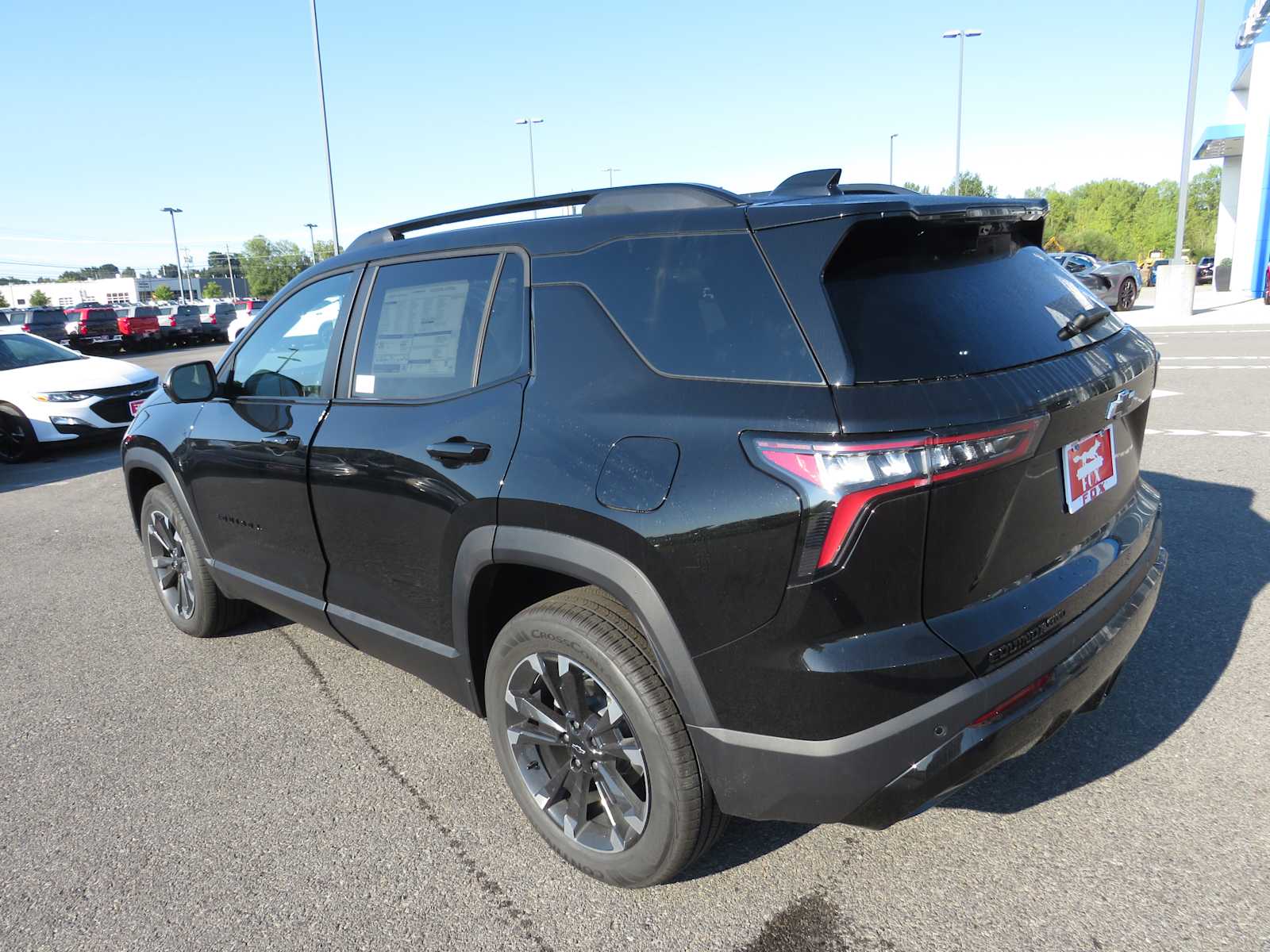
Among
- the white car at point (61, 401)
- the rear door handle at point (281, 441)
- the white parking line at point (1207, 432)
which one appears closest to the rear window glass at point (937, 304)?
the rear door handle at point (281, 441)

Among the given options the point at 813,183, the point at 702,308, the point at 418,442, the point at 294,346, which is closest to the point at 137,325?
the point at 294,346

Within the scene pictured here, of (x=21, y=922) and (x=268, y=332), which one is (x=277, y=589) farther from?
(x=21, y=922)

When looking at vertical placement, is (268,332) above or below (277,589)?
above

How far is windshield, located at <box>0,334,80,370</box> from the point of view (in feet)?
35.3

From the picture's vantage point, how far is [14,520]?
23.6ft

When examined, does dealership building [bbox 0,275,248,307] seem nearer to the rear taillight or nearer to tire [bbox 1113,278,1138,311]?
tire [bbox 1113,278,1138,311]

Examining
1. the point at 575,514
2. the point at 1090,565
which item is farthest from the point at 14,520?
the point at 1090,565

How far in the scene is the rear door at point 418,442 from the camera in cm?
256

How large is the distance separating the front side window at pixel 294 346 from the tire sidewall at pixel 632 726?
1.38 m

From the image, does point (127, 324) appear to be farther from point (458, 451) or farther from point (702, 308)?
point (702, 308)

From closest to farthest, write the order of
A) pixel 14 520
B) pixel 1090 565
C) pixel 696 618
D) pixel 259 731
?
pixel 696 618 → pixel 1090 565 → pixel 259 731 → pixel 14 520

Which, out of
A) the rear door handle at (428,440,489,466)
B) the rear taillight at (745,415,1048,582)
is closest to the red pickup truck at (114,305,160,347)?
the rear door handle at (428,440,489,466)

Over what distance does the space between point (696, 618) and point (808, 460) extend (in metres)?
0.46

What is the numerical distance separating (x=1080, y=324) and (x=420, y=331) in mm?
1995
